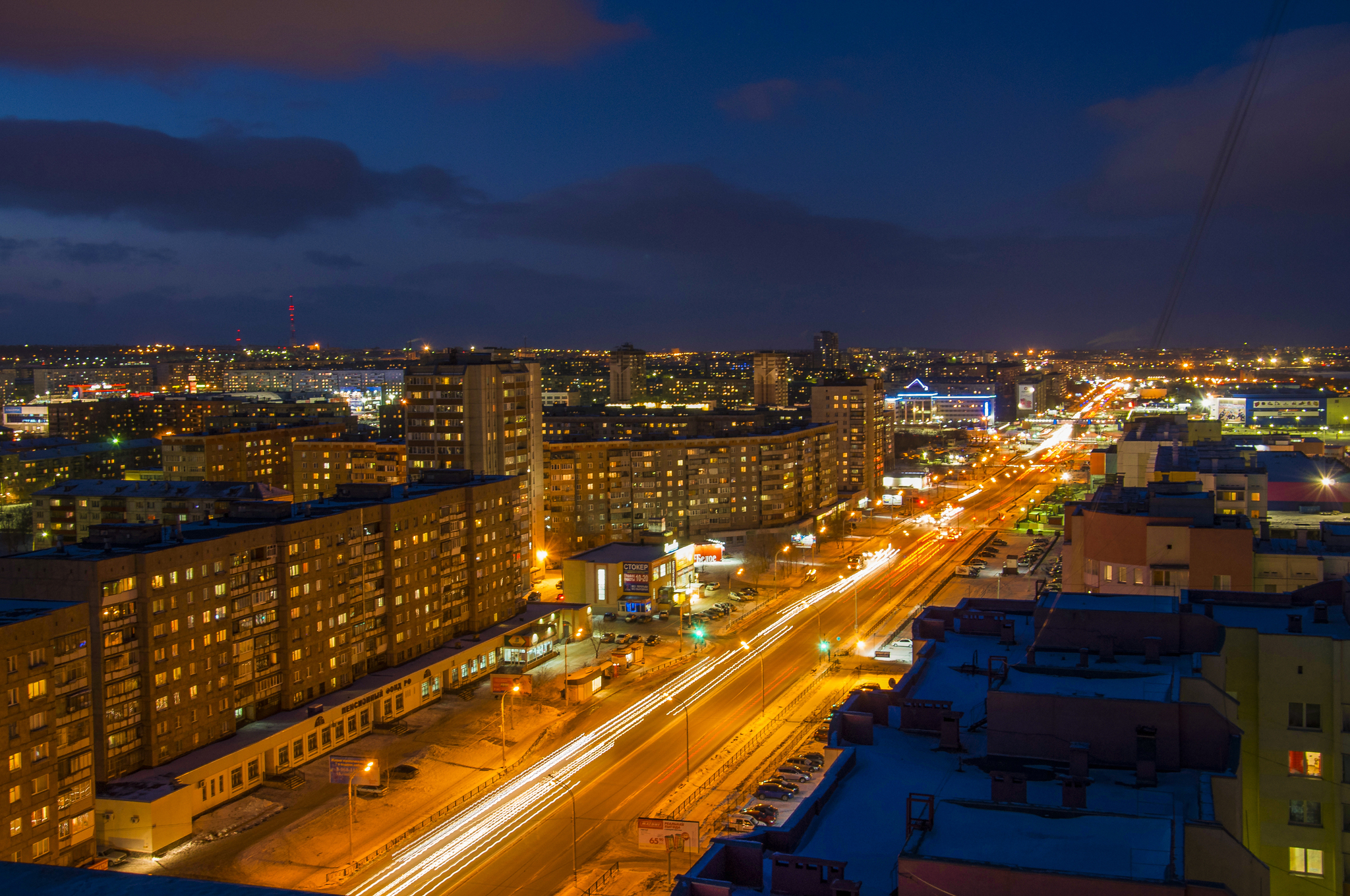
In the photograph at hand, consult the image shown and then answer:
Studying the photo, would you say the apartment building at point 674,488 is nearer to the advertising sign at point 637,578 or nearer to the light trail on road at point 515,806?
the advertising sign at point 637,578

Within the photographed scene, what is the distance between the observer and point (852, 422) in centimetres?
8181

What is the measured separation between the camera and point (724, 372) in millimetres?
180000

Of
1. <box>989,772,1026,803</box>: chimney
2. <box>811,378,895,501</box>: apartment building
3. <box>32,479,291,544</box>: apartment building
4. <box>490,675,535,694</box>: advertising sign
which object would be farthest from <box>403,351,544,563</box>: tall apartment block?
<box>989,772,1026,803</box>: chimney

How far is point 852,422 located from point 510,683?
5418 cm

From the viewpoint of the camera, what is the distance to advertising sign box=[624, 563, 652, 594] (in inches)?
1813

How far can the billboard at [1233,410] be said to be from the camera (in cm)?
10431

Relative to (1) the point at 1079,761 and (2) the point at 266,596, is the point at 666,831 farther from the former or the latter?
(2) the point at 266,596

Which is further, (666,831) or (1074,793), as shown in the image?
(666,831)

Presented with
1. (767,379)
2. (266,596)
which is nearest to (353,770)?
(266,596)

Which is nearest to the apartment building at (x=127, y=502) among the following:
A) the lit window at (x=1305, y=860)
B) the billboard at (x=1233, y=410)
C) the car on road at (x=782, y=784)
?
the car on road at (x=782, y=784)

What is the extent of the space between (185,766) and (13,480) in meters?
66.4

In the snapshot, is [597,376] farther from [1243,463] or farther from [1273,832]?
[1273,832]

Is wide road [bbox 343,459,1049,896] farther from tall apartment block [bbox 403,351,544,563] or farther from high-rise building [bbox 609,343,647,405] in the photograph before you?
high-rise building [bbox 609,343,647,405]

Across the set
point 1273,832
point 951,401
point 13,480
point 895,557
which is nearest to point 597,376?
point 951,401
